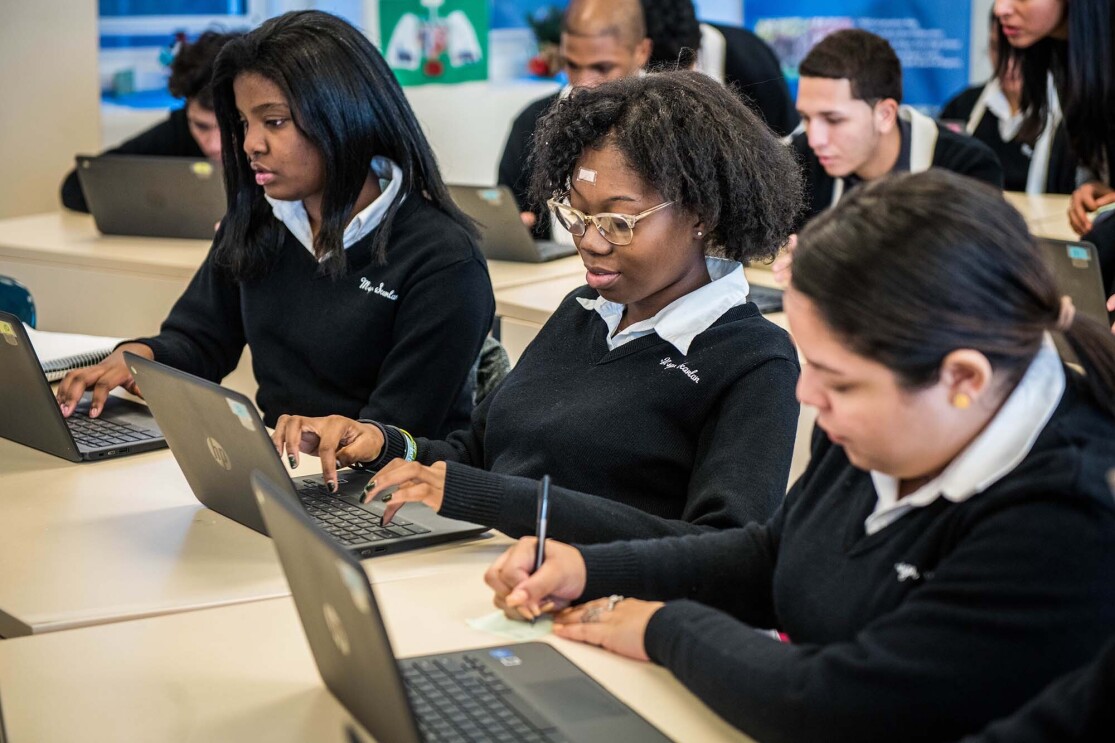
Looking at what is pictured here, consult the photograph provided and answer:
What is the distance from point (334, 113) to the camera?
220 cm

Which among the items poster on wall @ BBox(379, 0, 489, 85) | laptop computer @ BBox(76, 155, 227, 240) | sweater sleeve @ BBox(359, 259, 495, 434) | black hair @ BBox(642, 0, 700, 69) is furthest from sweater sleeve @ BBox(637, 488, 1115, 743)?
poster on wall @ BBox(379, 0, 489, 85)

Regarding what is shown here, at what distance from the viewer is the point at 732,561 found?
4.66ft

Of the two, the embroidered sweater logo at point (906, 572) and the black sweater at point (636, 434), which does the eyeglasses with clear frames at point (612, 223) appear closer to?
the black sweater at point (636, 434)

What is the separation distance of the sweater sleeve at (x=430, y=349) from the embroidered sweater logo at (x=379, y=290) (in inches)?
0.8

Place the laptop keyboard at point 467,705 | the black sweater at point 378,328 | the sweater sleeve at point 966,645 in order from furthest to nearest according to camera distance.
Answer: the black sweater at point 378,328 → the laptop keyboard at point 467,705 → the sweater sleeve at point 966,645

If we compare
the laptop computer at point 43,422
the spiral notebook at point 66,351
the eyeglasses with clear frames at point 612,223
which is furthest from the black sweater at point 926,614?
the spiral notebook at point 66,351

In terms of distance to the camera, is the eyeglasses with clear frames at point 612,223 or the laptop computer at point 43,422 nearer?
the eyeglasses with clear frames at point 612,223

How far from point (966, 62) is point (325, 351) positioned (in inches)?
172

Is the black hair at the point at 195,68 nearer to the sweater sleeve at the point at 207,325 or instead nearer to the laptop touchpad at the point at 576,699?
the sweater sleeve at the point at 207,325

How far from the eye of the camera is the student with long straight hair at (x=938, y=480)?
1.04 metres

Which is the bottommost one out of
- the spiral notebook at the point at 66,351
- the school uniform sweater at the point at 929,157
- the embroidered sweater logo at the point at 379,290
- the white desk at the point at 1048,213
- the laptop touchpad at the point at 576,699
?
the spiral notebook at the point at 66,351

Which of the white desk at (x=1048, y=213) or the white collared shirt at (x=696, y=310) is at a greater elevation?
the white collared shirt at (x=696, y=310)

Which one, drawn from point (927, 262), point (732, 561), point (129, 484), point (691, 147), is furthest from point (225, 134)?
point (927, 262)

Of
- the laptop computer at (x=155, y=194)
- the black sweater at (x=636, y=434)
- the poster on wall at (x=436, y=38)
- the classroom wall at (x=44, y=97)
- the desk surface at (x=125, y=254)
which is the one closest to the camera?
the black sweater at (x=636, y=434)
